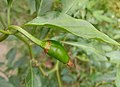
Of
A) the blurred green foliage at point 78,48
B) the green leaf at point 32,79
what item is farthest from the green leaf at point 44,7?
the green leaf at point 32,79

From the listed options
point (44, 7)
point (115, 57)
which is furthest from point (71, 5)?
point (115, 57)

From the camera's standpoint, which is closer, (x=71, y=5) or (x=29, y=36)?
(x=29, y=36)

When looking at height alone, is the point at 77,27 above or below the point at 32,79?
above

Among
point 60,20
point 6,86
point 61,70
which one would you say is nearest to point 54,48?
point 60,20

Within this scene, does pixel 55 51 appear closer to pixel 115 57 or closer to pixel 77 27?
pixel 77 27

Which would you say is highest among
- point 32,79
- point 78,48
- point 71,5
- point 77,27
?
point 77,27

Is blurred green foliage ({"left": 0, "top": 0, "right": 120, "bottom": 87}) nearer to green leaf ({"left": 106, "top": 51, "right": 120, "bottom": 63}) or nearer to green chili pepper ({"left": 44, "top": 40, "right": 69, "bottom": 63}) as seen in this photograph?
green leaf ({"left": 106, "top": 51, "right": 120, "bottom": 63})

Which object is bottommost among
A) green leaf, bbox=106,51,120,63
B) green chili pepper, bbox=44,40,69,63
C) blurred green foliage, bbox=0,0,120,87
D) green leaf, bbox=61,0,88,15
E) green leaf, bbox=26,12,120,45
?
blurred green foliage, bbox=0,0,120,87

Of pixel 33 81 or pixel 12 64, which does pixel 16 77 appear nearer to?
pixel 12 64

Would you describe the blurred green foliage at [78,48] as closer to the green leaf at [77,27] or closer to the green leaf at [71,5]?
the green leaf at [71,5]

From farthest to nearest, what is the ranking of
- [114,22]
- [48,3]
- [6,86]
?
[114,22] → [6,86] → [48,3]

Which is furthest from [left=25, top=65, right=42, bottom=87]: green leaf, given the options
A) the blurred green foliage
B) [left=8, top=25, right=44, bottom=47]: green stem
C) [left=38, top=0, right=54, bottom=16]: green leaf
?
[left=8, top=25, right=44, bottom=47]: green stem
